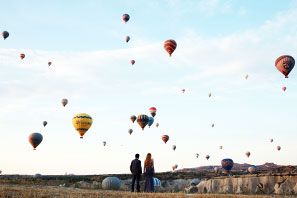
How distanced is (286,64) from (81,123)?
28.1 metres

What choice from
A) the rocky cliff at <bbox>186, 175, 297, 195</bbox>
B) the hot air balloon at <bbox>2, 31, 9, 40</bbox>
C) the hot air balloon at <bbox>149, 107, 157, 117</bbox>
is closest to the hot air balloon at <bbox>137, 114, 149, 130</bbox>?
the hot air balloon at <bbox>149, 107, 157, 117</bbox>

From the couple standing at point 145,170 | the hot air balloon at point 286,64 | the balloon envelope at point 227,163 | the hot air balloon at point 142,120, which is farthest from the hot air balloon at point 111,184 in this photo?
the hot air balloon at point 142,120

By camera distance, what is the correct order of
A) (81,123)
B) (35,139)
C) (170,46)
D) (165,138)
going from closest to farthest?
(81,123), (170,46), (35,139), (165,138)

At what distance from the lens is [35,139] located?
235 feet

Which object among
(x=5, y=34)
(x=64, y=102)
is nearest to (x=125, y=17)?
(x=64, y=102)

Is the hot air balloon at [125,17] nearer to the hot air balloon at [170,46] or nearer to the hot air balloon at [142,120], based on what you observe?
the hot air balloon at [170,46]

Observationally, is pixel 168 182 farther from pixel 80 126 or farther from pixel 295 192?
pixel 295 192

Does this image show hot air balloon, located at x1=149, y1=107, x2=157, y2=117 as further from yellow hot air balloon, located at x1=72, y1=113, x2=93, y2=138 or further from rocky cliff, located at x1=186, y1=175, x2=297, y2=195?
rocky cliff, located at x1=186, y1=175, x2=297, y2=195

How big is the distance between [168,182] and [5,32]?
1507 inches

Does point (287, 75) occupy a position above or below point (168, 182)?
above

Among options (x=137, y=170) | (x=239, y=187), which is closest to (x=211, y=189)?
(x=239, y=187)

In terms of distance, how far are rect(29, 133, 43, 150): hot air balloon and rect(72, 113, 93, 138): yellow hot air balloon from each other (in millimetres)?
10922

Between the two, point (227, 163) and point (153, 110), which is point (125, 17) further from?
point (227, 163)

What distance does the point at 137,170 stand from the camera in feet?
90.7
